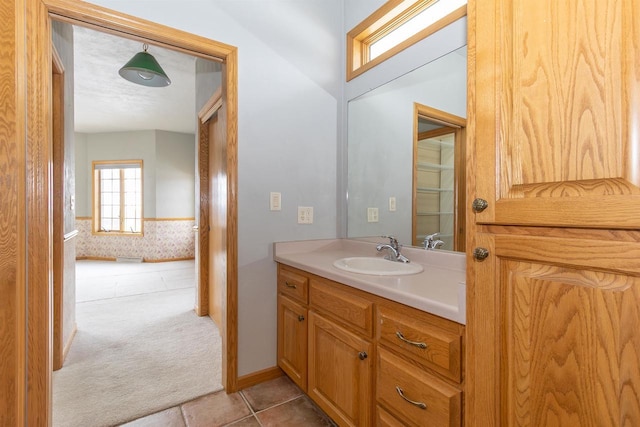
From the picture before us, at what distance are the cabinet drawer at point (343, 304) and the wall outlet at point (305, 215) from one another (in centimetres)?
56

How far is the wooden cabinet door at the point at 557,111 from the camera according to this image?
0.59 meters

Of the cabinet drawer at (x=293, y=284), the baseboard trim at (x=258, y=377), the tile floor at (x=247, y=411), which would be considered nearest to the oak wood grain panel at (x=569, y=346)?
the cabinet drawer at (x=293, y=284)

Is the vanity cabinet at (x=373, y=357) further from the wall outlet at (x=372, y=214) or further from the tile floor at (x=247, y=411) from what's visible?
the wall outlet at (x=372, y=214)

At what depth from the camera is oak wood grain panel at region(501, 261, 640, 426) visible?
593 mm

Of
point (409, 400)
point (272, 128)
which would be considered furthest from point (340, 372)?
point (272, 128)

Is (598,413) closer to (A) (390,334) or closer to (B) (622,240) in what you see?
(B) (622,240)

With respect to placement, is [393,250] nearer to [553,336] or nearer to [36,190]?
[553,336]

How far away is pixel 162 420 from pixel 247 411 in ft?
1.43

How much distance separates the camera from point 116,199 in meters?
6.46

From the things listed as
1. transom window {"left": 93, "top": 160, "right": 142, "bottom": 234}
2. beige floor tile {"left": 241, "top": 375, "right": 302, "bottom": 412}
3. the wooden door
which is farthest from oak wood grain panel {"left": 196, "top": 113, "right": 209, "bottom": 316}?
transom window {"left": 93, "top": 160, "right": 142, "bottom": 234}

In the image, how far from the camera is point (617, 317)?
60 cm

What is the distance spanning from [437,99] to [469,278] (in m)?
1.17

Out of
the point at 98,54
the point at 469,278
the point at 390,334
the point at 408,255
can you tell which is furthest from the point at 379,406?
the point at 98,54

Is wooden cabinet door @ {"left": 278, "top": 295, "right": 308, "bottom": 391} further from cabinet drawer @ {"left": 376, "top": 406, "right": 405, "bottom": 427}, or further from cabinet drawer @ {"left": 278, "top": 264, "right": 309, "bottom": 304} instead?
cabinet drawer @ {"left": 376, "top": 406, "right": 405, "bottom": 427}
